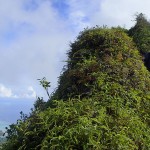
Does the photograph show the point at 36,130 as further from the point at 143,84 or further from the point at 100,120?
Answer: the point at 143,84

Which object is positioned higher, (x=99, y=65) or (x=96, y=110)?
(x=99, y=65)

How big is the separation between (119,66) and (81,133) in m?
4.82

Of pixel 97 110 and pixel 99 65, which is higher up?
pixel 99 65

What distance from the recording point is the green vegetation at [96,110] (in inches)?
269

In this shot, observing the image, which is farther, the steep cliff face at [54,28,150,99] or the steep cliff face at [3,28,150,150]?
the steep cliff face at [54,28,150,99]

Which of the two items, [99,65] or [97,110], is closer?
[97,110]

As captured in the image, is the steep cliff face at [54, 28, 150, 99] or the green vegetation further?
the steep cliff face at [54, 28, 150, 99]

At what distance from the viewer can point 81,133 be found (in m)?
6.76

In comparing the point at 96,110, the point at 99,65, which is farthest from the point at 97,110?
the point at 99,65

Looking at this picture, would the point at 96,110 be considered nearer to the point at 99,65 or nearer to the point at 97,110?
the point at 97,110

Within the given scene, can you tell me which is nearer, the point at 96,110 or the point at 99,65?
the point at 96,110

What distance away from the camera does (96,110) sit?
25.8ft

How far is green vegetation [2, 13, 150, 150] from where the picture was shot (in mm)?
6824

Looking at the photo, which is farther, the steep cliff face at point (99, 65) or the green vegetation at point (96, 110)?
the steep cliff face at point (99, 65)
